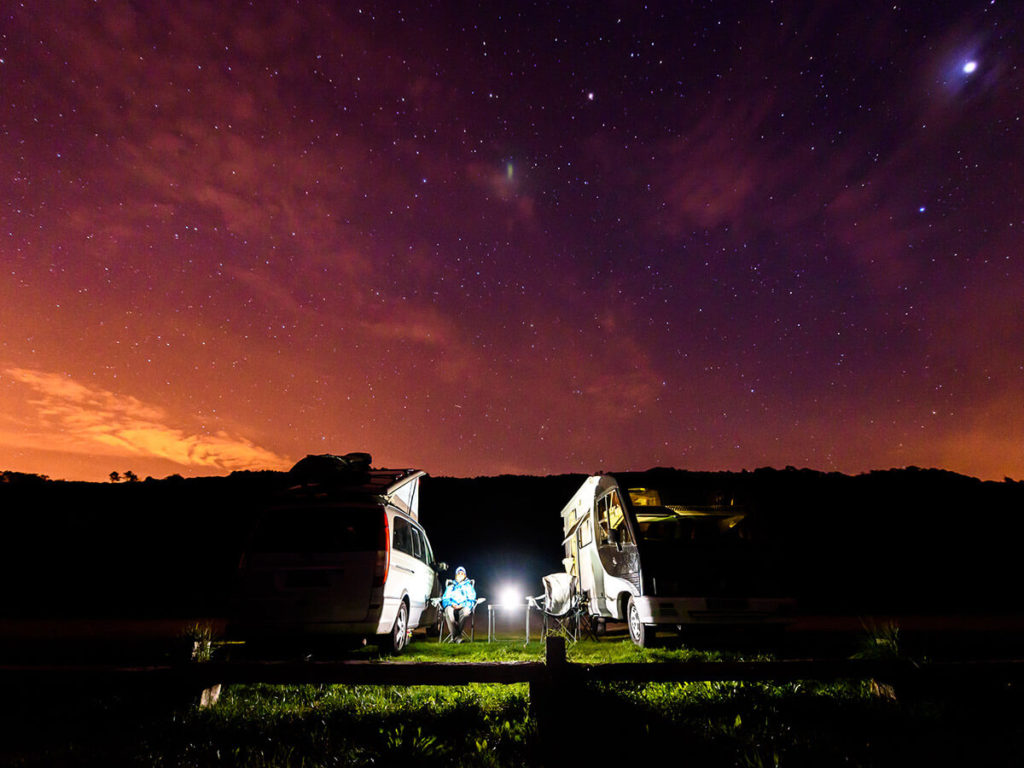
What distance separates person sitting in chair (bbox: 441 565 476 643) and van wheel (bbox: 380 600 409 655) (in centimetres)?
142

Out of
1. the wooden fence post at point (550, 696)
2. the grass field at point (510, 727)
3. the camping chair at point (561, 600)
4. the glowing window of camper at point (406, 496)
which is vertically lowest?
the grass field at point (510, 727)

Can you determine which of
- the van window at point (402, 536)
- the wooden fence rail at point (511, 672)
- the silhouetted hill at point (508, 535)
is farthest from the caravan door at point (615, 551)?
the wooden fence rail at point (511, 672)

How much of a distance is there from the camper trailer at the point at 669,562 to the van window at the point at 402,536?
316 centimetres

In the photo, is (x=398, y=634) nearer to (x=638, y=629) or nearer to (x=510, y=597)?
(x=510, y=597)

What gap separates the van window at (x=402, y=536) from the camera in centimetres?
812

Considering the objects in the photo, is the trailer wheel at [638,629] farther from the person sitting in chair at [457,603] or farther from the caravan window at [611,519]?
the person sitting in chair at [457,603]

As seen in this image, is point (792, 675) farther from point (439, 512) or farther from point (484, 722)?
point (439, 512)

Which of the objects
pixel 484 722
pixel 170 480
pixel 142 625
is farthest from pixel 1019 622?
pixel 170 480

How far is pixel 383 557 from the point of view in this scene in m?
7.54

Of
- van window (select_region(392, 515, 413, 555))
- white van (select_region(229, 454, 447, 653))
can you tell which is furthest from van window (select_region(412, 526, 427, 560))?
white van (select_region(229, 454, 447, 653))

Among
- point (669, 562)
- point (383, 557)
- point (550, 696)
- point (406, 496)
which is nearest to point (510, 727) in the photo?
point (550, 696)

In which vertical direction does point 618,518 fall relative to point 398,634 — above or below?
above

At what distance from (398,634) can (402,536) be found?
1.43 meters

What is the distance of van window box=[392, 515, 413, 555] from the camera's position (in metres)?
8.12
